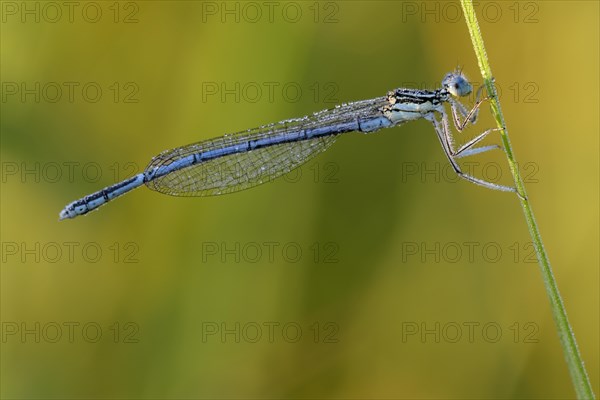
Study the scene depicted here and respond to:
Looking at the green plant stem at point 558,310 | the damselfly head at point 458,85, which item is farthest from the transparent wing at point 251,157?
the green plant stem at point 558,310

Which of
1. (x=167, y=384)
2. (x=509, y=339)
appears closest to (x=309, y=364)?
(x=167, y=384)

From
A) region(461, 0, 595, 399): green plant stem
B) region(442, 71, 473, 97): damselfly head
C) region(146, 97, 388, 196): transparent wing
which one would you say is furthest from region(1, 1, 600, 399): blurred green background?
region(461, 0, 595, 399): green plant stem

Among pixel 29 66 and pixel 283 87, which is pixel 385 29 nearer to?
pixel 283 87

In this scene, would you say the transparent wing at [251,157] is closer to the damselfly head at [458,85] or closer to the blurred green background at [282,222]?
the blurred green background at [282,222]

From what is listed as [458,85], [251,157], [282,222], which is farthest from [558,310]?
[251,157]

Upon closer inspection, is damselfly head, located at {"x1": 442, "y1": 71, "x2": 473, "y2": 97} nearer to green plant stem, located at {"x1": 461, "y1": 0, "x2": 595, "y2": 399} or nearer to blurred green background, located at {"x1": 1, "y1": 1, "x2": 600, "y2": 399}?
blurred green background, located at {"x1": 1, "y1": 1, "x2": 600, "y2": 399}
